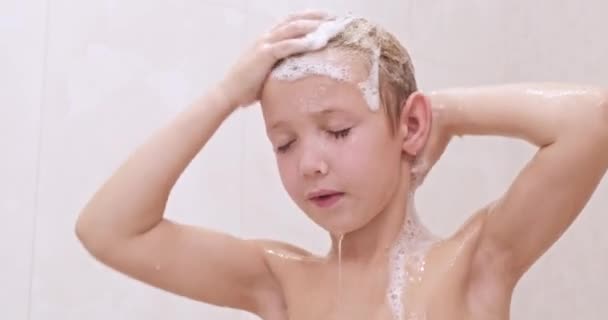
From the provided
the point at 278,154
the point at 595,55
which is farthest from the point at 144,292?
the point at 595,55

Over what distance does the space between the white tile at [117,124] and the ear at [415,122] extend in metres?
0.51

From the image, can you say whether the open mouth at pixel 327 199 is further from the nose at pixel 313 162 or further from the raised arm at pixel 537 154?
the raised arm at pixel 537 154

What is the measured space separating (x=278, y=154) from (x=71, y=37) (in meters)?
0.51

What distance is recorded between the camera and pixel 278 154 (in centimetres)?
93

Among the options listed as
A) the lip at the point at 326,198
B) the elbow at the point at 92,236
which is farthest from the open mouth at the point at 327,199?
the elbow at the point at 92,236

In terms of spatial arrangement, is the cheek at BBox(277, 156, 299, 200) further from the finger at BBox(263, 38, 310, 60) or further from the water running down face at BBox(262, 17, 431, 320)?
the finger at BBox(263, 38, 310, 60)

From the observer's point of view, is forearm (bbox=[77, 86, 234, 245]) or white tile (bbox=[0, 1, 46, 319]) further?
white tile (bbox=[0, 1, 46, 319])

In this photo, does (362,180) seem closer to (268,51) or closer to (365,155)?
(365,155)

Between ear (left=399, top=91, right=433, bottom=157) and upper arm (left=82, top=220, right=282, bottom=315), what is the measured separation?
22cm

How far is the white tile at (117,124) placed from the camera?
1.27 metres

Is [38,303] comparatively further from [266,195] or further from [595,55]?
[595,55]

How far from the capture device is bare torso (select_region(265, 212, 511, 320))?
2.97 feet

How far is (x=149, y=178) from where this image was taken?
970 mm

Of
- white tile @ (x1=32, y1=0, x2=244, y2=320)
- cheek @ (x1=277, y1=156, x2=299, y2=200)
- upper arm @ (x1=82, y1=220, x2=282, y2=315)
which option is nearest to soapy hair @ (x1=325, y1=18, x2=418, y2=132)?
cheek @ (x1=277, y1=156, x2=299, y2=200)
